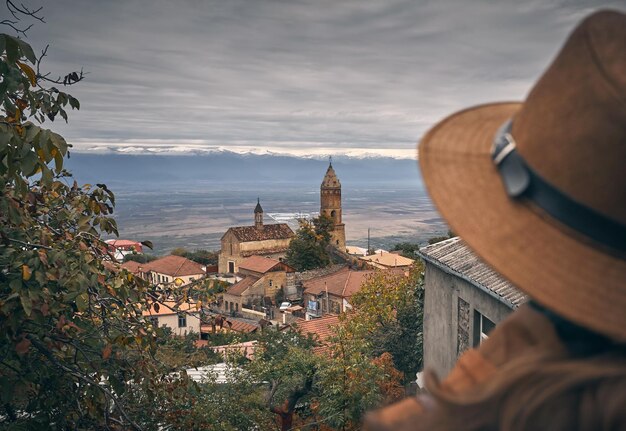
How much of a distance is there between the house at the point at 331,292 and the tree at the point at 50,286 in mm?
38779

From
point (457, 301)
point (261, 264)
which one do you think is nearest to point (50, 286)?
point (457, 301)

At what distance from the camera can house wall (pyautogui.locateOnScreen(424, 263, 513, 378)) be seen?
1038cm

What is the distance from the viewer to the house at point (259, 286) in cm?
5656

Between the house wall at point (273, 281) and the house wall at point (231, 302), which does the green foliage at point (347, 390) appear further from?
the house wall at point (273, 281)

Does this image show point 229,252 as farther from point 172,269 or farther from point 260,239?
point 172,269

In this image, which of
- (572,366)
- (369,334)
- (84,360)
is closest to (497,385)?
(572,366)

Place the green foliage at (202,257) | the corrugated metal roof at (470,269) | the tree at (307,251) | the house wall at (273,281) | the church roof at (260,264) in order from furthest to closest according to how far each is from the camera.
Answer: the green foliage at (202,257)
the tree at (307,251)
the church roof at (260,264)
the house wall at (273,281)
the corrugated metal roof at (470,269)

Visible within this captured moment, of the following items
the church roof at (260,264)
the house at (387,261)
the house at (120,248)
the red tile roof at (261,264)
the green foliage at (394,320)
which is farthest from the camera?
the house at (387,261)

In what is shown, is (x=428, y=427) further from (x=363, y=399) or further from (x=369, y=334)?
(x=369, y=334)

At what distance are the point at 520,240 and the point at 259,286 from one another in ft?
189

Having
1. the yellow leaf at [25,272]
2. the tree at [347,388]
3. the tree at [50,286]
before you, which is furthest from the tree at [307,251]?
the yellow leaf at [25,272]

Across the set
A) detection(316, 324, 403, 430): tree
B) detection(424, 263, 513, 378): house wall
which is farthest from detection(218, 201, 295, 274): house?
detection(424, 263, 513, 378): house wall

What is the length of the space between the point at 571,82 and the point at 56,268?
4.60 meters

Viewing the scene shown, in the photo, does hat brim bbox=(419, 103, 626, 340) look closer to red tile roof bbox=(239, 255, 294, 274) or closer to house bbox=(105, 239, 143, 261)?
house bbox=(105, 239, 143, 261)
